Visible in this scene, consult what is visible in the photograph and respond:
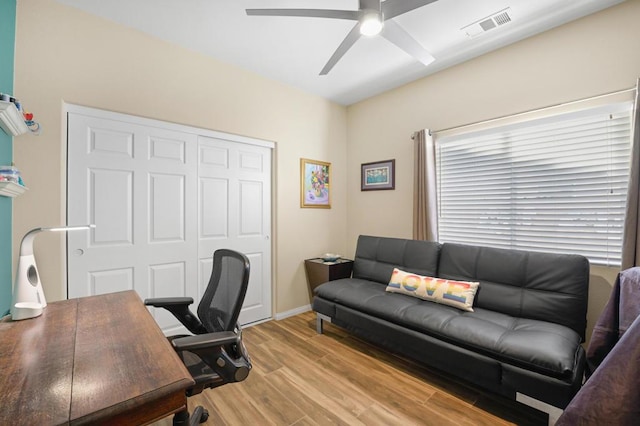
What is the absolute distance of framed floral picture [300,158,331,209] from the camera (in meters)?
3.62

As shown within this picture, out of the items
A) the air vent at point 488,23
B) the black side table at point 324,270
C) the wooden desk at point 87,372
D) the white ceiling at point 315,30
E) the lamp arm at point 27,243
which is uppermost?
the white ceiling at point 315,30

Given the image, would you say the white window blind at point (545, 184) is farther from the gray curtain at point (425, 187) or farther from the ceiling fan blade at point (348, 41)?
the ceiling fan blade at point (348, 41)

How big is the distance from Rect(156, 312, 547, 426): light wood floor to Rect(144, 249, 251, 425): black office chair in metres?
0.30

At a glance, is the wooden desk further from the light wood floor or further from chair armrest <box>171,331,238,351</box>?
the light wood floor

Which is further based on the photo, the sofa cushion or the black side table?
the black side table

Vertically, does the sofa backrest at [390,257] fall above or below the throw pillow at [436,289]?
above

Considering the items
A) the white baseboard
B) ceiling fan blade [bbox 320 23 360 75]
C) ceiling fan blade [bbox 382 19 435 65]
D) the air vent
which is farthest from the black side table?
the air vent

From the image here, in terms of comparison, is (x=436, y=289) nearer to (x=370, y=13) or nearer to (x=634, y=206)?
(x=634, y=206)

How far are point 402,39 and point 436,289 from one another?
1999mm

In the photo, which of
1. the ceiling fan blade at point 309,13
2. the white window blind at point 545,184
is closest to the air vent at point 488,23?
the white window blind at point 545,184

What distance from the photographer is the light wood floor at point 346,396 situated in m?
1.75

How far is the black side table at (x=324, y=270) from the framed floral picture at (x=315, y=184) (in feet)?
2.49

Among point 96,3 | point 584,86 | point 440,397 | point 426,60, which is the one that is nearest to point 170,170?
point 96,3

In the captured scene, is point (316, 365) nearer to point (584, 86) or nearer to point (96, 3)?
point (584, 86)
